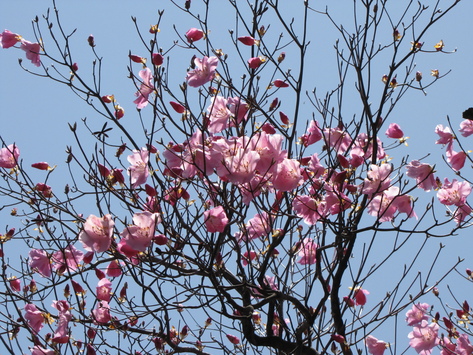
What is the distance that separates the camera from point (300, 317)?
3617 mm

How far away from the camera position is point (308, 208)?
3.06 m

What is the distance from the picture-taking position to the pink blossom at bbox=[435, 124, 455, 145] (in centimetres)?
327

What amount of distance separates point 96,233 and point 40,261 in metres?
0.86

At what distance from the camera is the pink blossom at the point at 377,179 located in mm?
2758

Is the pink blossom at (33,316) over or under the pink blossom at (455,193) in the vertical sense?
under

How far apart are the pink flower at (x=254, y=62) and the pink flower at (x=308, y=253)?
44.8 inches

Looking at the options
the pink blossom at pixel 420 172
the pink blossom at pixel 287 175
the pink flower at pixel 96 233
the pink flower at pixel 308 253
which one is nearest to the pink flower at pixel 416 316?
the pink flower at pixel 308 253

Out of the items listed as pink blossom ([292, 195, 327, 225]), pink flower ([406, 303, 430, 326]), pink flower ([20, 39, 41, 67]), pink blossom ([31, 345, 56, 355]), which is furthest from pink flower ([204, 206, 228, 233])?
pink flower ([406, 303, 430, 326])

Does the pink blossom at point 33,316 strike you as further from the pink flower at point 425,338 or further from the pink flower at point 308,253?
the pink flower at point 425,338

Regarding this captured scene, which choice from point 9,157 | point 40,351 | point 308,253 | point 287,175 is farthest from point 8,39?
point 308,253

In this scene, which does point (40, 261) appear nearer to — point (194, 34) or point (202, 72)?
point (202, 72)

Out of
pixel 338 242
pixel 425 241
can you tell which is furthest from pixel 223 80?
pixel 425 241

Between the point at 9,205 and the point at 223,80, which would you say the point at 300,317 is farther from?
the point at 9,205

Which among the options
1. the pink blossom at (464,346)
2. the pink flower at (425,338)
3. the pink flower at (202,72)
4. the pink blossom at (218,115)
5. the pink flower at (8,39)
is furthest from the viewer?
the pink blossom at (464,346)
